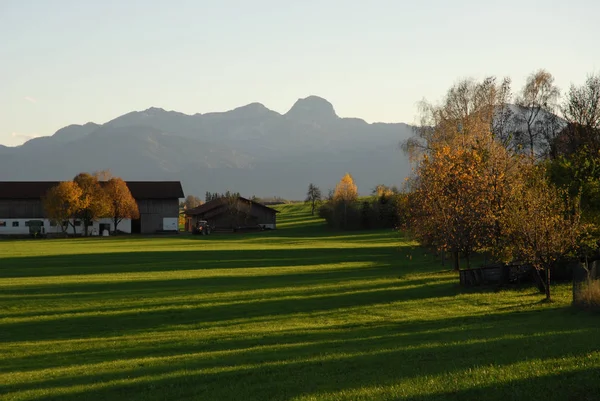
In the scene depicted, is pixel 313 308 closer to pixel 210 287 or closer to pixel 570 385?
pixel 210 287

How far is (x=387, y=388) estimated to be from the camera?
1338cm

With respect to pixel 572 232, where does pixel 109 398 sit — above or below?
below

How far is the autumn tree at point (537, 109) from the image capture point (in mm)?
69875

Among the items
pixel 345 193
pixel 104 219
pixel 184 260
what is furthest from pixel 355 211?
pixel 184 260

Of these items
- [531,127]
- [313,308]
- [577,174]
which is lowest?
[313,308]

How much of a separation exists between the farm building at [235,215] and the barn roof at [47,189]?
732 cm

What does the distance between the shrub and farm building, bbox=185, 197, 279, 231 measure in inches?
4278

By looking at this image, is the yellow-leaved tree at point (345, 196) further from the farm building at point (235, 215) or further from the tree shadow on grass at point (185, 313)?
the tree shadow on grass at point (185, 313)

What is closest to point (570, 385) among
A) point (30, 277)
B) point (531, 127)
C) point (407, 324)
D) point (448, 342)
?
point (448, 342)

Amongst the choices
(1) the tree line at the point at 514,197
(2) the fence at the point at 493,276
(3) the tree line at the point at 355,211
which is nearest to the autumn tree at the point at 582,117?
(1) the tree line at the point at 514,197

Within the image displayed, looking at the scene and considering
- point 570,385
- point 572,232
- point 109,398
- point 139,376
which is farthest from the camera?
point 572,232

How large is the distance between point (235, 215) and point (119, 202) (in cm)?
2296

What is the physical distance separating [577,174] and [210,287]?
22.1m

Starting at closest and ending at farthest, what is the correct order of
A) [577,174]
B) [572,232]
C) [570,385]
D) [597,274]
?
[570,385]
[597,274]
[572,232]
[577,174]
